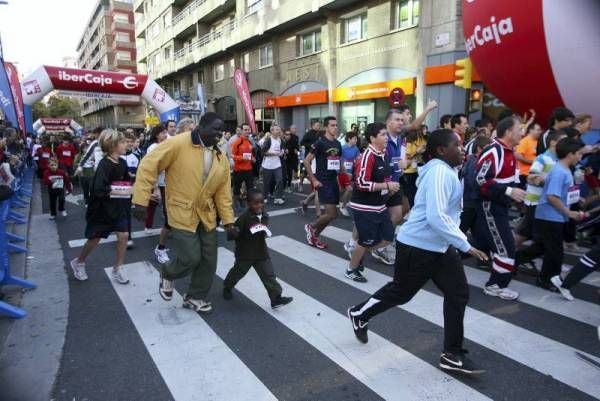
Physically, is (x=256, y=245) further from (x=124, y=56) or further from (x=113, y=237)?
(x=124, y=56)

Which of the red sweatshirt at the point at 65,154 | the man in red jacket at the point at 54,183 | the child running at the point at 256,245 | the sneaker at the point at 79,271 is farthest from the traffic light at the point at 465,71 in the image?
the red sweatshirt at the point at 65,154

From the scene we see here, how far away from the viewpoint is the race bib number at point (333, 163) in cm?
651

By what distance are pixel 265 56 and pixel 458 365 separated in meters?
26.3

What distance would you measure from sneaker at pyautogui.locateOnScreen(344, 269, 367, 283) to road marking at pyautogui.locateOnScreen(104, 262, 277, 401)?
187cm

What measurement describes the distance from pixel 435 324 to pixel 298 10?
2062 cm

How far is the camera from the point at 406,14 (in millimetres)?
16828

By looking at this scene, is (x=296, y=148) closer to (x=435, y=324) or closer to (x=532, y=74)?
(x=532, y=74)

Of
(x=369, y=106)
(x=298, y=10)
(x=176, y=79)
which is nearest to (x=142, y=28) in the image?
(x=176, y=79)

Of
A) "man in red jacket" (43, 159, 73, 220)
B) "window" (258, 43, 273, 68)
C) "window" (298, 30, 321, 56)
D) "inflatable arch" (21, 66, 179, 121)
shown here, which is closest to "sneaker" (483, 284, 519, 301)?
"man in red jacket" (43, 159, 73, 220)

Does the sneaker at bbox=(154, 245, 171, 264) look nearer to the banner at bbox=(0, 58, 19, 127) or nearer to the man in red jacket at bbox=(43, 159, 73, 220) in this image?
the man in red jacket at bbox=(43, 159, 73, 220)

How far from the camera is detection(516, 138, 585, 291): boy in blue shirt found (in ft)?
14.3

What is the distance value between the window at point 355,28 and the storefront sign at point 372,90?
2351 millimetres

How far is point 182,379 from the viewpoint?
307 cm

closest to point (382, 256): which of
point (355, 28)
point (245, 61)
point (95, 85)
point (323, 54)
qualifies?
point (95, 85)
